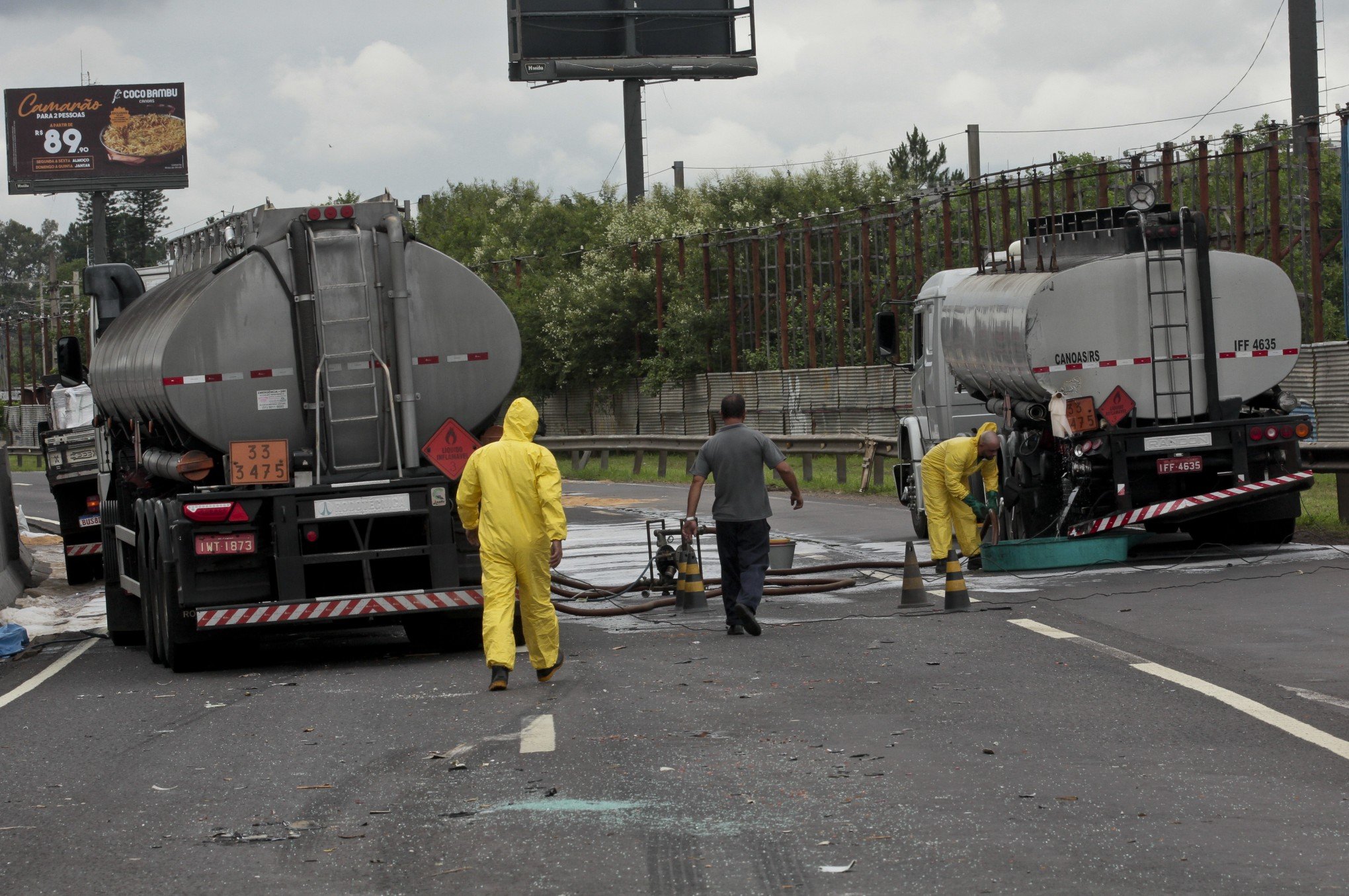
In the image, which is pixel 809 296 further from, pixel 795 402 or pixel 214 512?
pixel 214 512

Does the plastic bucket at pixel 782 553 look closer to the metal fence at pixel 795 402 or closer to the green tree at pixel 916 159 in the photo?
the metal fence at pixel 795 402

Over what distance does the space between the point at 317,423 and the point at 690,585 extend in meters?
3.53

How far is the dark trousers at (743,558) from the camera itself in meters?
12.9

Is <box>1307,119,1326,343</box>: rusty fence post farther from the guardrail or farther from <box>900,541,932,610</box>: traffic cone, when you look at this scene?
<box>900,541,932,610</box>: traffic cone

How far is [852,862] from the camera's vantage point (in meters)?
6.02

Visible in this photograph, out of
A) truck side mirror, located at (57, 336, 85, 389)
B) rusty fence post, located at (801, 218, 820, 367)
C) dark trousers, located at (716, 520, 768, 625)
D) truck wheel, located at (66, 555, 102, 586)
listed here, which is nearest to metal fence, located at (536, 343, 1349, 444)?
rusty fence post, located at (801, 218, 820, 367)

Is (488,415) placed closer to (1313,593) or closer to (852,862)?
(1313,593)

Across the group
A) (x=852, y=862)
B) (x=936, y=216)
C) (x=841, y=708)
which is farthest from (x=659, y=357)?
(x=852, y=862)

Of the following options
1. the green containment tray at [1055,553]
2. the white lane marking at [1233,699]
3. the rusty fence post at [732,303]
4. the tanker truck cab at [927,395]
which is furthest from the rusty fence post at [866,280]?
the white lane marking at [1233,699]

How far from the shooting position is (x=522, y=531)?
35.5 feet

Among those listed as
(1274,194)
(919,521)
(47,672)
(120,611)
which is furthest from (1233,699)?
(1274,194)

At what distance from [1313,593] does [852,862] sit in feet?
28.4

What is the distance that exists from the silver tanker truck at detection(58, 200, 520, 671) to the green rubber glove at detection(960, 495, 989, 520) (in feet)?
16.7

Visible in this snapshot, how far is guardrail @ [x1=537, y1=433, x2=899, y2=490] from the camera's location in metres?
30.5
